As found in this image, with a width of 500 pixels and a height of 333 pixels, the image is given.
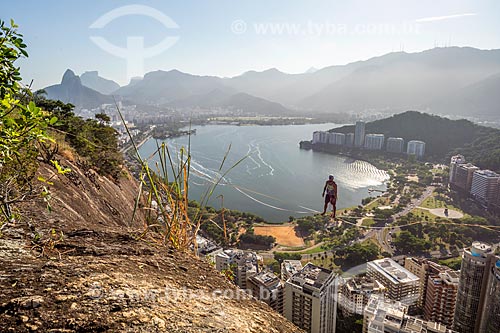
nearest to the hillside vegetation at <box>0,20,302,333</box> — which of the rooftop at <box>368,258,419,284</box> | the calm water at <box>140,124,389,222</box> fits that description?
the rooftop at <box>368,258,419,284</box>

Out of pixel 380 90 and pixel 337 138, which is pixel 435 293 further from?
pixel 380 90

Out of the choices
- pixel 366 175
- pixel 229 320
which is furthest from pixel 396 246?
pixel 229 320

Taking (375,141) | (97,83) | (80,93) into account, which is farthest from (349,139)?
(97,83)

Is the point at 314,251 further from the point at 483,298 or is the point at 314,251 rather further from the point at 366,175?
the point at 366,175

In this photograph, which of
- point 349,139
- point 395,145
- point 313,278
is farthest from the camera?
point 349,139

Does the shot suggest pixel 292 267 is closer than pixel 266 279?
No

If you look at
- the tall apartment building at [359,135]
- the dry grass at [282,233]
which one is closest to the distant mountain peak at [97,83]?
the tall apartment building at [359,135]
